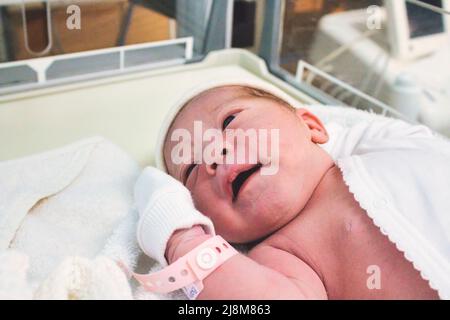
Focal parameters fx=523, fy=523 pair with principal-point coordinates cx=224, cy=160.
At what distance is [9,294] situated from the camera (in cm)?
54

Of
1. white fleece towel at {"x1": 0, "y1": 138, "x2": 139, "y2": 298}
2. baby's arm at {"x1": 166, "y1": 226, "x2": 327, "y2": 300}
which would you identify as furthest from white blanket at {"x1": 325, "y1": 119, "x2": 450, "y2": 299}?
white fleece towel at {"x1": 0, "y1": 138, "x2": 139, "y2": 298}

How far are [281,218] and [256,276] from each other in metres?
0.12

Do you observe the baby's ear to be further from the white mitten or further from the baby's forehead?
the white mitten

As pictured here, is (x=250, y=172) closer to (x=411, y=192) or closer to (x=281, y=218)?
(x=281, y=218)

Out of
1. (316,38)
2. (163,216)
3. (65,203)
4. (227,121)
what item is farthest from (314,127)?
(316,38)

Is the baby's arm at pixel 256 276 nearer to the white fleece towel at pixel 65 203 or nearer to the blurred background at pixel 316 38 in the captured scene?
the white fleece towel at pixel 65 203

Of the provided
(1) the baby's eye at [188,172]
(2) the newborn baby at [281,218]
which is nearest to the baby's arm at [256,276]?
(2) the newborn baby at [281,218]

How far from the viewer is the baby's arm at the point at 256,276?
577 millimetres

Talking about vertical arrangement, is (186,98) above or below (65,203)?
above

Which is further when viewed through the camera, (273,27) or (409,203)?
(273,27)

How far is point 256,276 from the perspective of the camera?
591mm

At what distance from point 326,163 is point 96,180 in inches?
14.7

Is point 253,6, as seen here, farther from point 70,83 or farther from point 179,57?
point 70,83

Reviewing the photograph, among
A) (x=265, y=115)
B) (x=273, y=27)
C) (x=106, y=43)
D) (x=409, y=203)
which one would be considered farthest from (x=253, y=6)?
(x=409, y=203)
